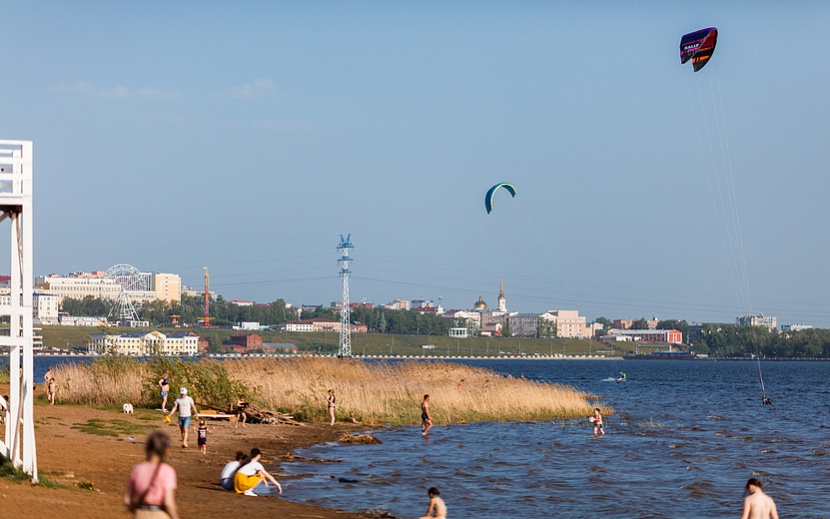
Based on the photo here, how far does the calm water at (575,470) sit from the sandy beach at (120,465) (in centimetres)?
185

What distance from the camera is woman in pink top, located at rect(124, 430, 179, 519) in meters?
10.8

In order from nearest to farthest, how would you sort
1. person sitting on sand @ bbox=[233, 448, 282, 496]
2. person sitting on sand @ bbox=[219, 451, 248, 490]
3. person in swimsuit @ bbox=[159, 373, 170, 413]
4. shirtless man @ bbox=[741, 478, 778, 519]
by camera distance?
shirtless man @ bbox=[741, 478, 778, 519] < person sitting on sand @ bbox=[233, 448, 282, 496] < person sitting on sand @ bbox=[219, 451, 248, 490] < person in swimsuit @ bbox=[159, 373, 170, 413]

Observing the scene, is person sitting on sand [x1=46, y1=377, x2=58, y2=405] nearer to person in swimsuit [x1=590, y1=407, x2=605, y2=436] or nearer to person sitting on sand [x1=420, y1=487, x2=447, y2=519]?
person in swimsuit [x1=590, y1=407, x2=605, y2=436]

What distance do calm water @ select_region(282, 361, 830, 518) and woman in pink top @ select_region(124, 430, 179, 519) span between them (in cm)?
1270

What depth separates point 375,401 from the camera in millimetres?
44562

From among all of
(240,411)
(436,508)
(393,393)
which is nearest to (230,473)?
(436,508)

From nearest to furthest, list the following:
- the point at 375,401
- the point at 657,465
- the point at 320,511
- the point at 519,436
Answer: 1. the point at 320,511
2. the point at 657,465
3. the point at 519,436
4. the point at 375,401

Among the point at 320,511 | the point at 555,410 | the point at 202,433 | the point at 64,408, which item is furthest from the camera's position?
the point at 555,410

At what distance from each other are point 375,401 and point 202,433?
16255 mm

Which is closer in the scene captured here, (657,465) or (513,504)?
(513,504)

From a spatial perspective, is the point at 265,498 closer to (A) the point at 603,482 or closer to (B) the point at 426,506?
(B) the point at 426,506

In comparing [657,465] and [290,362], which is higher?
[290,362]

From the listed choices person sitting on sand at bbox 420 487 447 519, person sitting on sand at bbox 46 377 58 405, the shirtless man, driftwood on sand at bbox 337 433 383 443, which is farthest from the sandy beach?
the shirtless man

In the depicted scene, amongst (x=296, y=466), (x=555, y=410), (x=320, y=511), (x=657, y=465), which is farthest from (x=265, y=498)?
(x=555, y=410)
